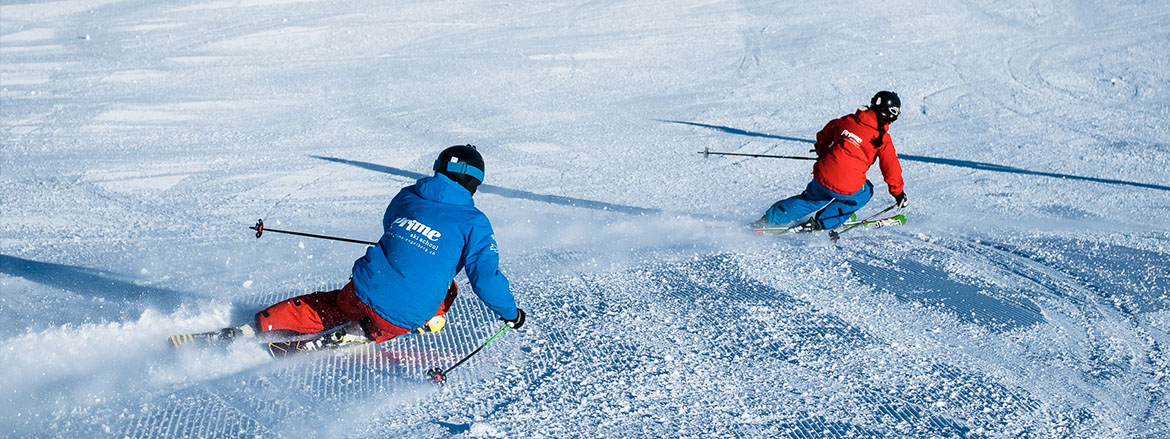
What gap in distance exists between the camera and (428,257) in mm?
3941

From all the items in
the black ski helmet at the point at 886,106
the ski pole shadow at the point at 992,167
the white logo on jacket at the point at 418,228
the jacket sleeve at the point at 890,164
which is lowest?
the ski pole shadow at the point at 992,167

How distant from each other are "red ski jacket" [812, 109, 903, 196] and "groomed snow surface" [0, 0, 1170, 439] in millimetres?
462

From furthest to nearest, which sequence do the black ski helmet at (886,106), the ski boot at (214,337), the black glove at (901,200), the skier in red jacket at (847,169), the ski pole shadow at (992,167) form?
1. the ski pole shadow at (992,167)
2. the black glove at (901,200)
3. the skier in red jacket at (847,169)
4. the black ski helmet at (886,106)
5. the ski boot at (214,337)

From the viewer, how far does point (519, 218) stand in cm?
689

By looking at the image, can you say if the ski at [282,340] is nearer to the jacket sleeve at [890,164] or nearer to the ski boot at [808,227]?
the ski boot at [808,227]

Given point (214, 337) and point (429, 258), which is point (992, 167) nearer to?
point (429, 258)

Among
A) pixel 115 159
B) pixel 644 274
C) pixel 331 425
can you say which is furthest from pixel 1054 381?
pixel 115 159

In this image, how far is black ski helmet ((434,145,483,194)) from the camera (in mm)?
3953

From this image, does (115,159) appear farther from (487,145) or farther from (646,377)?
(646,377)

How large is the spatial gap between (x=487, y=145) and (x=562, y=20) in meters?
5.64

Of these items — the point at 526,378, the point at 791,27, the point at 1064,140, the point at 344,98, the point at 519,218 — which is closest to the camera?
the point at 526,378

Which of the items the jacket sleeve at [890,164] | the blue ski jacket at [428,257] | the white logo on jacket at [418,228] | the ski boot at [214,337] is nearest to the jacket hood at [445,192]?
the blue ski jacket at [428,257]

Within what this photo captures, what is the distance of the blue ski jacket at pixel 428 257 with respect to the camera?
3.91 m

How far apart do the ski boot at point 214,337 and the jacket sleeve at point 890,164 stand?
4331mm
